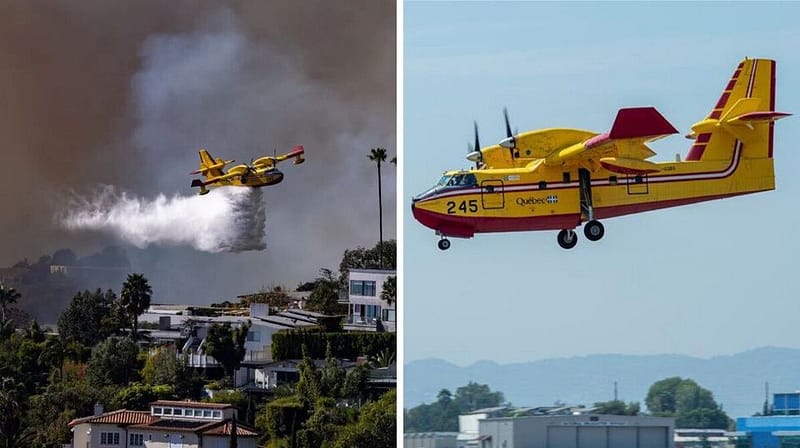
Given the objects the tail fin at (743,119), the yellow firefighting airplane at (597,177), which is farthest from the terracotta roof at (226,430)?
the tail fin at (743,119)

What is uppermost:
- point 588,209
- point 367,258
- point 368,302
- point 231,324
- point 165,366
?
point 588,209

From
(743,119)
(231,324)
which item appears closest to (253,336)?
(231,324)

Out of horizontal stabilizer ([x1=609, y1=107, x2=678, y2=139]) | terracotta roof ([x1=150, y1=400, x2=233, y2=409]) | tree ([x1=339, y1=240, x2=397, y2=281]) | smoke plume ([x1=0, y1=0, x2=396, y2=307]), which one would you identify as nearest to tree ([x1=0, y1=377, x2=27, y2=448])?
smoke plume ([x1=0, y1=0, x2=396, y2=307])

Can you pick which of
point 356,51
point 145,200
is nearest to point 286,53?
point 356,51

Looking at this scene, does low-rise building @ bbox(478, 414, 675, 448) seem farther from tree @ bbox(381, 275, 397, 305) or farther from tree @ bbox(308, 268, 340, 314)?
tree @ bbox(308, 268, 340, 314)

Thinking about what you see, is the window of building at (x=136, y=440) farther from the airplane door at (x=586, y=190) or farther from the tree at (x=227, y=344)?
the airplane door at (x=586, y=190)

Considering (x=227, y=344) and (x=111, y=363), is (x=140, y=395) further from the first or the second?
(x=227, y=344)
